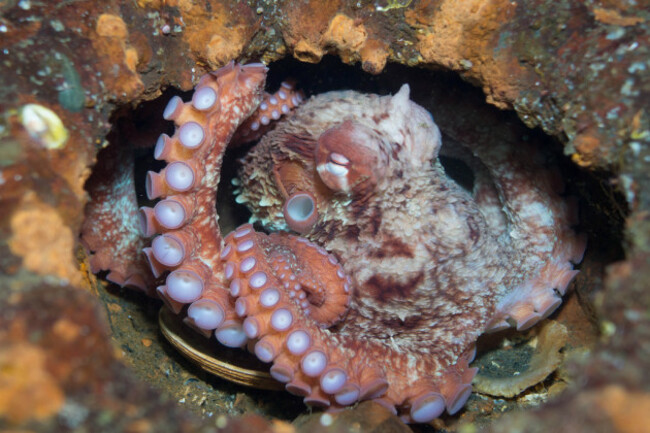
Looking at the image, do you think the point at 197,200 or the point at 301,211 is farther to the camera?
the point at 301,211

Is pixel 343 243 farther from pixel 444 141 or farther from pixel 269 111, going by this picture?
pixel 444 141

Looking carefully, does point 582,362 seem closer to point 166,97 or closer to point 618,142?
point 618,142

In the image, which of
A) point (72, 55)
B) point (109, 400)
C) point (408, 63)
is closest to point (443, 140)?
point (408, 63)

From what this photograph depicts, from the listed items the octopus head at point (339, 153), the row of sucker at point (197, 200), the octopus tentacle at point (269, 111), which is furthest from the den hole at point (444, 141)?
the row of sucker at point (197, 200)

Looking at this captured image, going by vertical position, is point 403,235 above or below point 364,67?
below

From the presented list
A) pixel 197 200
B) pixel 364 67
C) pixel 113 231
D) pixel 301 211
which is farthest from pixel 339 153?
pixel 113 231

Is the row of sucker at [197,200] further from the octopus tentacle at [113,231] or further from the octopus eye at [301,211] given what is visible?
the octopus tentacle at [113,231]
